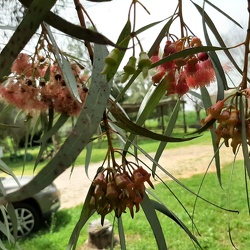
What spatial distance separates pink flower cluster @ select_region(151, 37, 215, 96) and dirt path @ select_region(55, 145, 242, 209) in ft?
12.7

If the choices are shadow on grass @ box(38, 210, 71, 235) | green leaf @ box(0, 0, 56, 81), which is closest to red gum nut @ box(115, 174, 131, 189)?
green leaf @ box(0, 0, 56, 81)

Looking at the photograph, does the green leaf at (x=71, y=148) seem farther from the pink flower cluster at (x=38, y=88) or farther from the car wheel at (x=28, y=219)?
the car wheel at (x=28, y=219)

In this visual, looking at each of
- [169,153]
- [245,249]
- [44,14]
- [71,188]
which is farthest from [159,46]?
[169,153]

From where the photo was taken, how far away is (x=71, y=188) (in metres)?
5.16

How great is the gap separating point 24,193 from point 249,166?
0.17 meters

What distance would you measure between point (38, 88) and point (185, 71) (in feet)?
0.68

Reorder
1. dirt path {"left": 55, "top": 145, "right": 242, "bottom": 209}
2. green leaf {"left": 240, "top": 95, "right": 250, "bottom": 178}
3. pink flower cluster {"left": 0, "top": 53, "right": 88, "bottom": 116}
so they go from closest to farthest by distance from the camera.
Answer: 1. green leaf {"left": 240, "top": 95, "right": 250, "bottom": 178}
2. pink flower cluster {"left": 0, "top": 53, "right": 88, "bottom": 116}
3. dirt path {"left": 55, "top": 145, "right": 242, "bottom": 209}

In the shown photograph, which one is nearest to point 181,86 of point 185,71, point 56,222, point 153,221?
point 185,71

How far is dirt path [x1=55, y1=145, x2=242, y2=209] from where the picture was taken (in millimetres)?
4727

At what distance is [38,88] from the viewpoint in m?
0.50

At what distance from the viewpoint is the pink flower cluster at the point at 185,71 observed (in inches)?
13.5

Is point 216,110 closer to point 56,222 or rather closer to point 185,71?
point 185,71

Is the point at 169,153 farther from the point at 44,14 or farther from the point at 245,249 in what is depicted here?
the point at 44,14

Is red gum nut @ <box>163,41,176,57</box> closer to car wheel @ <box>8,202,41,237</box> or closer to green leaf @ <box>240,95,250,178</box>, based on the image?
green leaf @ <box>240,95,250,178</box>
